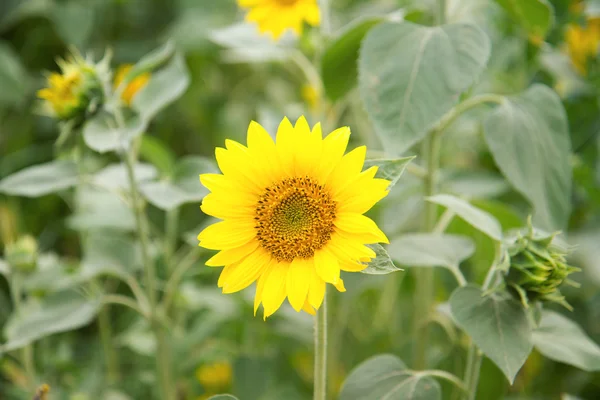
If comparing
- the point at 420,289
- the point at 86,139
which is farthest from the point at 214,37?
the point at 420,289

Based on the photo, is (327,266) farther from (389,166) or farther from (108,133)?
(108,133)

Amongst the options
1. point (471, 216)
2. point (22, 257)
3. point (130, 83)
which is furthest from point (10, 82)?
point (471, 216)

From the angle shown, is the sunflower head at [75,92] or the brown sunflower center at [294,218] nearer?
the brown sunflower center at [294,218]

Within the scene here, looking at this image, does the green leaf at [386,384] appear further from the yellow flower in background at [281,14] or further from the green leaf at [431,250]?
the yellow flower in background at [281,14]

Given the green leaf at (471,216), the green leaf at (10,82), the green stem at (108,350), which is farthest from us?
the green leaf at (10,82)

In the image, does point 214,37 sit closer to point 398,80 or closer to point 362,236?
point 398,80

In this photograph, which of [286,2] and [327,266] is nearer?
[327,266]

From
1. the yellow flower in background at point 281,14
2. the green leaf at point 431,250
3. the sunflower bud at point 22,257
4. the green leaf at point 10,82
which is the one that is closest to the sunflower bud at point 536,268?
the green leaf at point 431,250

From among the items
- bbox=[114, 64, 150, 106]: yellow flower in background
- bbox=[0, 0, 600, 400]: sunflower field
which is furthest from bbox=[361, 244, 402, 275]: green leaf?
bbox=[114, 64, 150, 106]: yellow flower in background
